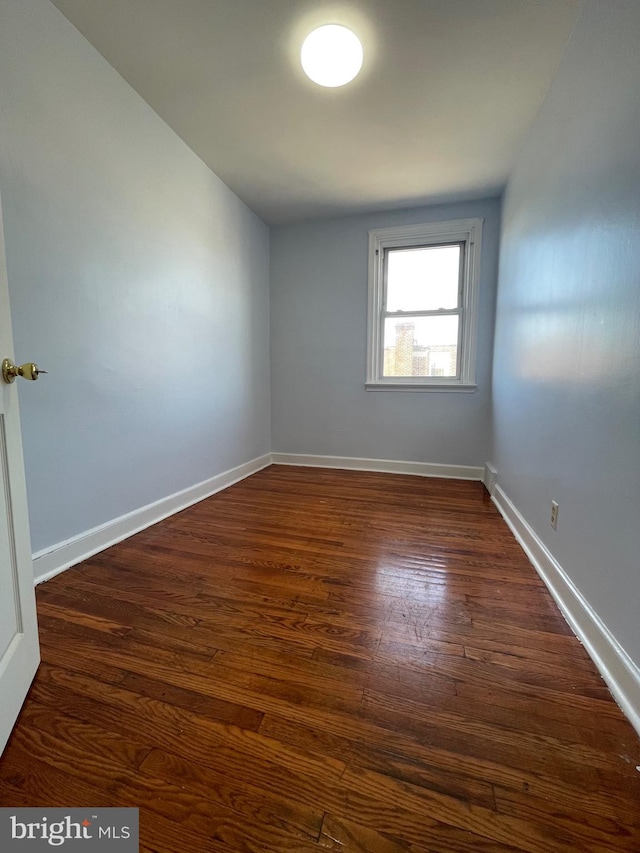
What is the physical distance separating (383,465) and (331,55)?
3.01 meters

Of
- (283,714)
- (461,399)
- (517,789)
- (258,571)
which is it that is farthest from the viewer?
(461,399)

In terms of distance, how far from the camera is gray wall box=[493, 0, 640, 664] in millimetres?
1060

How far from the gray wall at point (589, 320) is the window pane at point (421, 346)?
1247 millimetres

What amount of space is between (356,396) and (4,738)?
3225 mm

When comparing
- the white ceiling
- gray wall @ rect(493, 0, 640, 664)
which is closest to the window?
the white ceiling

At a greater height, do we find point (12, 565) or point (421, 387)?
point (421, 387)

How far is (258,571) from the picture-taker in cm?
167

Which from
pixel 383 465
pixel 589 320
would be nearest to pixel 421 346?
pixel 383 465

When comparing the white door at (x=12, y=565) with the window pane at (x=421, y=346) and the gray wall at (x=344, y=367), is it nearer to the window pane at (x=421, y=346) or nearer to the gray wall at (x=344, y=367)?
the gray wall at (x=344, y=367)

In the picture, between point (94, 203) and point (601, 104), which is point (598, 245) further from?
point (94, 203)

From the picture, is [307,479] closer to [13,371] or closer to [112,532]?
[112,532]

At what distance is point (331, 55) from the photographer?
5.59 feet

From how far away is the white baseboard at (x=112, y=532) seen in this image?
1.60 metres

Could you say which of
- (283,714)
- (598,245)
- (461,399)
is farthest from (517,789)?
(461,399)
